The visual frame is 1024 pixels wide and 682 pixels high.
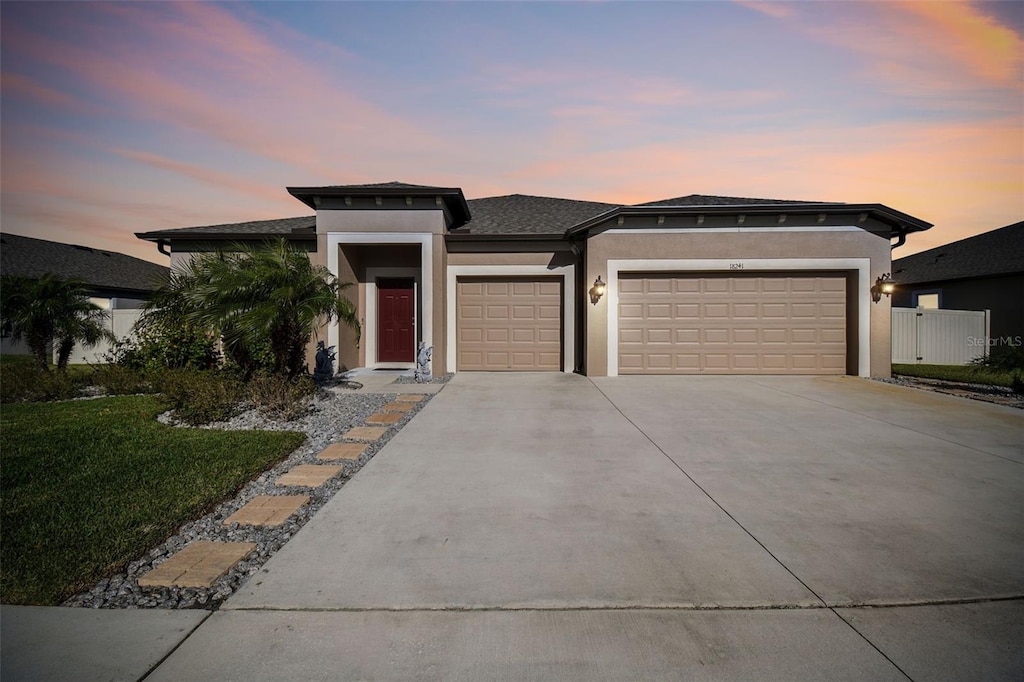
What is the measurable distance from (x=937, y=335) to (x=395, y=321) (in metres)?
16.8

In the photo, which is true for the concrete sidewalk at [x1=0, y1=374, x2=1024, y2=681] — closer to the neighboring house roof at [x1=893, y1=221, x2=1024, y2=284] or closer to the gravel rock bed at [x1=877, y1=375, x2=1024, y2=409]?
the gravel rock bed at [x1=877, y1=375, x2=1024, y2=409]

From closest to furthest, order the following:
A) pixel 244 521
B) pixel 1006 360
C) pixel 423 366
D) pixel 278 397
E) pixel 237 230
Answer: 1. pixel 244 521
2. pixel 278 397
3. pixel 1006 360
4. pixel 423 366
5. pixel 237 230

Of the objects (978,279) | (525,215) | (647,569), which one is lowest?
(647,569)

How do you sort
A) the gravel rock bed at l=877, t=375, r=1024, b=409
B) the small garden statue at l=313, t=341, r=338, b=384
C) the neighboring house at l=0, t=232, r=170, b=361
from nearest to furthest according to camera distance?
1. the gravel rock bed at l=877, t=375, r=1024, b=409
2. the small garden statue at l=313, t=341, r=338, b=384
3. the neighboring house at l=0, t=232, r=170, b=361

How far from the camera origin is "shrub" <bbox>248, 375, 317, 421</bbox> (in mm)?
6691

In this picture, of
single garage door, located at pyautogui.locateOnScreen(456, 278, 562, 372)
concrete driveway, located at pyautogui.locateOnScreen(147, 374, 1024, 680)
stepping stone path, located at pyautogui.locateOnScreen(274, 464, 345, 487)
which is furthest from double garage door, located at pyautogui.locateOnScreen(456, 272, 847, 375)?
stepping stone path, located at pyautogui.locateOnScreen(274, 464, 345, 487)

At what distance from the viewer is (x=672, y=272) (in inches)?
440

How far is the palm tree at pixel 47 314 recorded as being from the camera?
31.5ft

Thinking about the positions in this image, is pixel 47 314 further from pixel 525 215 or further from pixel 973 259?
pixel 973 259

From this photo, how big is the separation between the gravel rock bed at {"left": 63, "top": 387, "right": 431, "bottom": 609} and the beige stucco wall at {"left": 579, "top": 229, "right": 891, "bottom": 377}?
20.4 ft

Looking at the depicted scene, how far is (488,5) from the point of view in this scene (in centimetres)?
842

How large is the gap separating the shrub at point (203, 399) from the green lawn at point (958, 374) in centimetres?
1343

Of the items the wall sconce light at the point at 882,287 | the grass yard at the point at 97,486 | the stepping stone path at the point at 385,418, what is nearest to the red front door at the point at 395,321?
the stepping stone path at the point at 385,418

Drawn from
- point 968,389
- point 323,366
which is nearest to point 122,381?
point 323,366
